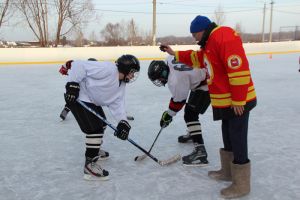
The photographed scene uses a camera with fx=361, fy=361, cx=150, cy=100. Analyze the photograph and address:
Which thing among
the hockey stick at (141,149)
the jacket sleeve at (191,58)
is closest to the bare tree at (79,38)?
the hockey stick at (141,149)

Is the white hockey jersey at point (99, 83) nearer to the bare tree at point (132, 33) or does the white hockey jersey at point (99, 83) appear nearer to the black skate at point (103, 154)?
the black skate at point (103, 154)

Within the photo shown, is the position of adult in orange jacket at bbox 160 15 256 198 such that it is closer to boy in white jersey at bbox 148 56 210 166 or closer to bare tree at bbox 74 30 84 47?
boy in white jersey at bbox 148 56 210 166

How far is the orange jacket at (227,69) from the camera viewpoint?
1.77 metres

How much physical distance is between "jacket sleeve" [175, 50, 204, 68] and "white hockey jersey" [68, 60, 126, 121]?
404mm

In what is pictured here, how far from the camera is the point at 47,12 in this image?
16.1m

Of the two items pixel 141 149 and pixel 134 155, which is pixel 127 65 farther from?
pixel 134 155

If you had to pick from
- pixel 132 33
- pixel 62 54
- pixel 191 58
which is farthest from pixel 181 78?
pixel 132 33

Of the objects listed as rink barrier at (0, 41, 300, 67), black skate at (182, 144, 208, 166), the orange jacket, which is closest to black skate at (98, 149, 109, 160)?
black skate at (182, 144, 208, 166)

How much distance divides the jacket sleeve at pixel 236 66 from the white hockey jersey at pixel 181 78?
68cm

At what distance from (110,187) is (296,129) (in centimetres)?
202

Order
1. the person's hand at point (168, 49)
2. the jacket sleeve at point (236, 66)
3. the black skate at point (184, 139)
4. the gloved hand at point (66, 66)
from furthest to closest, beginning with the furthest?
the black skate at point (184, 139) < the gloved hand at point (66, 66) < the person's hand at point (168, 49) < the jacket sleeve at point (236, 66)

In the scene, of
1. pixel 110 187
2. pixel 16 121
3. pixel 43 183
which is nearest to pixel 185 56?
pixel 110 187

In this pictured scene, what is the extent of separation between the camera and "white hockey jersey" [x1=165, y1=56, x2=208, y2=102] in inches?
97.3

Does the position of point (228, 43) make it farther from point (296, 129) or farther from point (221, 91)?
point (296, 129)
